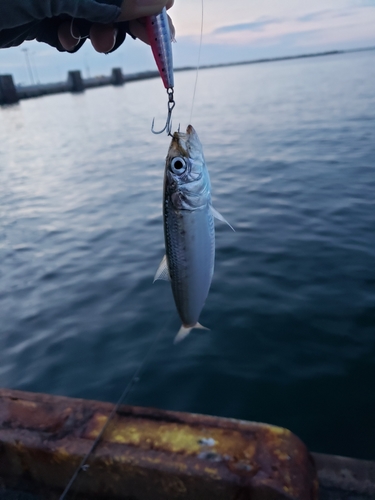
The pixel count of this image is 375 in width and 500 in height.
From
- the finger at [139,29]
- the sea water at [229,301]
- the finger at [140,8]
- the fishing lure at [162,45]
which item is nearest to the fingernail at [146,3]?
the finger at [140,8]

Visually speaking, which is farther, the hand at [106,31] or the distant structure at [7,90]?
the distant structure at [7,90]

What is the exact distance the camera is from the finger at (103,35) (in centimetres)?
343

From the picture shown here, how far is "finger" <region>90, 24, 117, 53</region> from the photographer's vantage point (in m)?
3.43

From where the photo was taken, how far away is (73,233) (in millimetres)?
11039

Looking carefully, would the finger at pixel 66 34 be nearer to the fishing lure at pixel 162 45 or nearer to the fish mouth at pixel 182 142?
the fishing lure at pixel 162 45

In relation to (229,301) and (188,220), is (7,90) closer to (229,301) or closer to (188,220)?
(229,301)

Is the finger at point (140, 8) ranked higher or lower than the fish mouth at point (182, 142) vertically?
higher

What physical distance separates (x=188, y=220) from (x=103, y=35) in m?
1.87

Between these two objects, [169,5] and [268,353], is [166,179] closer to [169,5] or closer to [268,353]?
[169,5]

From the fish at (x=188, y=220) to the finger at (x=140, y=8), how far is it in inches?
34.4

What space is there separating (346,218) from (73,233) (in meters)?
6.98

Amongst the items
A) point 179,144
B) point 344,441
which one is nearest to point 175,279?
point 179,144

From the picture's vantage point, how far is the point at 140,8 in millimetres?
2812

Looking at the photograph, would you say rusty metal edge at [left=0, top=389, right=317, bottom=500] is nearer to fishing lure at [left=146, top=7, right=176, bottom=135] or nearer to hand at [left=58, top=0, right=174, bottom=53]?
fishing lure at [left=146, top=7, right=176, bottom=135]
